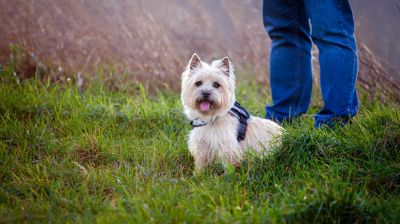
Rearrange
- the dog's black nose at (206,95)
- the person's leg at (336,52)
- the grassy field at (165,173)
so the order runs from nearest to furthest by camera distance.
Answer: the grassy field at (165,173) < the person's leg at (336,52) < the dog's black nose at (206,95)

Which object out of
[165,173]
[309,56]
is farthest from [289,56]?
[165,173]

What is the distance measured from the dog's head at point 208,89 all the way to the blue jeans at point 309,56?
0.64 m

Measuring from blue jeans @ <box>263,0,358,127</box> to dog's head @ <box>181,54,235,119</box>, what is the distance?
0.64 m

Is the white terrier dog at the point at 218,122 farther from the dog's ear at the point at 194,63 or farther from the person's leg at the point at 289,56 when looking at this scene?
the person's leg at the point at 289,56

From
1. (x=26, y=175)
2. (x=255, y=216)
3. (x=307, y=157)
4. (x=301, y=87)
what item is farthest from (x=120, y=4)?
(x=255, y=216)

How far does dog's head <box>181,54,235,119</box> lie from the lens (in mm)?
3594

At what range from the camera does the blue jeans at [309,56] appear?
351 centimetres

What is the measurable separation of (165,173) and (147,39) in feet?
9.69

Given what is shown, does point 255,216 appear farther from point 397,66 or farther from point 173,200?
point 397,66

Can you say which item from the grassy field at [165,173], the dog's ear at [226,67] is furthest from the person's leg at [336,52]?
the dog's ear at [226,67]

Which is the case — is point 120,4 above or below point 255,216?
above

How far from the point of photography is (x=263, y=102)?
518 centimetres

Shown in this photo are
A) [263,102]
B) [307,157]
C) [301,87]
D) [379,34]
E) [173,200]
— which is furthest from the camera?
[379,34]

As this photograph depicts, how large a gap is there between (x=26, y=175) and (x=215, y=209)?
4.94ft
